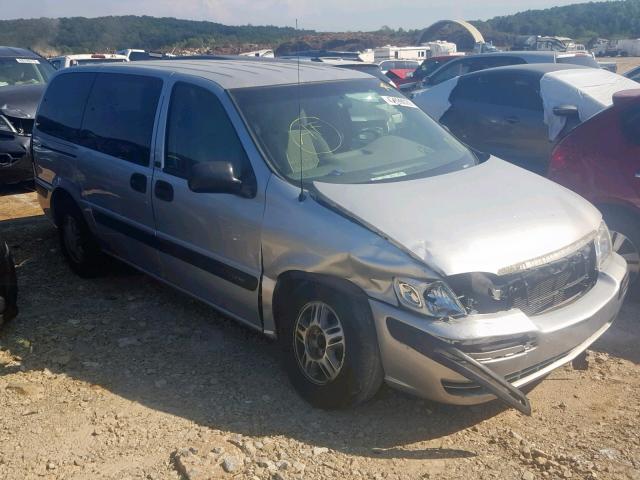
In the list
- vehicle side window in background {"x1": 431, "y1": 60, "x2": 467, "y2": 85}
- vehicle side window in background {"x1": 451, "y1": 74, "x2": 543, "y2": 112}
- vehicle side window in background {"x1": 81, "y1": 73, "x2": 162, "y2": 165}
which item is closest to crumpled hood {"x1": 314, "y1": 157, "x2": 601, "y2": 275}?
vehicle side window in background {"x1": 81, "y1": 73, "x2": 162, "y2": 165}

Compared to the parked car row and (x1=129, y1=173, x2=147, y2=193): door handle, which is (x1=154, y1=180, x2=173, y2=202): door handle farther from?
the parked car row

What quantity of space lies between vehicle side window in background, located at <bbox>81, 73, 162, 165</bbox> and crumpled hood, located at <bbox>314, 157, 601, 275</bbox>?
1655 mm

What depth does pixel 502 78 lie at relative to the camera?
7.92m

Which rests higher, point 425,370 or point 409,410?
point 425,370

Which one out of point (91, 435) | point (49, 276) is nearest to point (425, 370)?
point (91, 435)

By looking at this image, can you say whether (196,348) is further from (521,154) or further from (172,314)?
(521,154)

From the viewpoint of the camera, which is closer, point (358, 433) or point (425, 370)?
point (425, 370)

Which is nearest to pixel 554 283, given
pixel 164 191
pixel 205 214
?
pixel 205 214

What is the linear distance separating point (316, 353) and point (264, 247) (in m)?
0.65

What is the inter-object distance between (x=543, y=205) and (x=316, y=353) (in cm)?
149

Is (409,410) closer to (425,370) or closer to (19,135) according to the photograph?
(425,370)

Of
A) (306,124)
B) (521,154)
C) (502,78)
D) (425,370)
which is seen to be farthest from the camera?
(502,78)

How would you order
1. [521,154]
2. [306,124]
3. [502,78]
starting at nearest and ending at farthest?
1. [306,124]
2. [521,154]
3. [502,78]

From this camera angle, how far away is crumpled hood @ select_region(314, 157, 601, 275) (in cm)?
328
